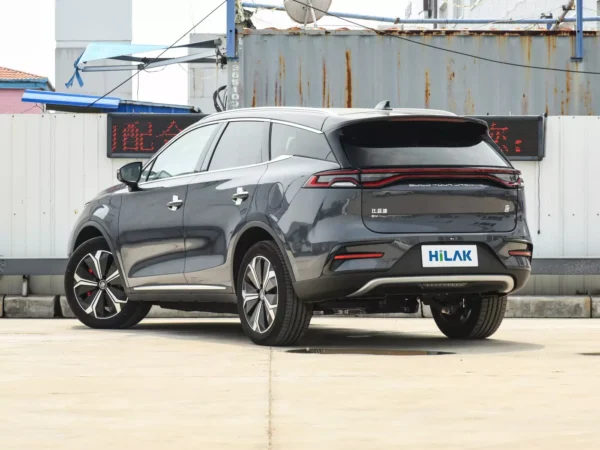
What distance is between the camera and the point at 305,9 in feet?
63.2

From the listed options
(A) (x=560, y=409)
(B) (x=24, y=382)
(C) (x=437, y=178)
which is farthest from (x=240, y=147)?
(A) (x=560, y=409)

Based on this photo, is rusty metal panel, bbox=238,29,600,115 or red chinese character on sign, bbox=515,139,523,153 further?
rusty metal panel, bbox=238,29,600,115

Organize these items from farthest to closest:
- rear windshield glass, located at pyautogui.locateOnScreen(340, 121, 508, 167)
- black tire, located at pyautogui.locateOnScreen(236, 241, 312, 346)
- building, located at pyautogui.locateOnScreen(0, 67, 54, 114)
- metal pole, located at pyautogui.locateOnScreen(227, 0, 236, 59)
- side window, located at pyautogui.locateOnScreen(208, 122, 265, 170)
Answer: building, located at pyautogui.locateOnScreen(0, 67, 54, 114), metal pole, located at pyautogui.locateOnScreen(227, 0, 236, 59), side window, located at pyautogui.locateOnScreen(208, 122, 265, 170), black tire, located at pyautogui.locateOnScreen(236, 241, 312, 346), rear windshield glass, located at pyautogui.locateOnScreen(340, 121, 508, 167)

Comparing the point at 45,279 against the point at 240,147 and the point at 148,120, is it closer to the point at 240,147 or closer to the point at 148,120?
the point at 148,120

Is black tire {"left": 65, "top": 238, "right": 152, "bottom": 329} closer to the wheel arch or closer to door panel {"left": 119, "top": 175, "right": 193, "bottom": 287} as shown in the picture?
door panel {"left": 119, "top": 175, "right": 193, "bottom": 287}

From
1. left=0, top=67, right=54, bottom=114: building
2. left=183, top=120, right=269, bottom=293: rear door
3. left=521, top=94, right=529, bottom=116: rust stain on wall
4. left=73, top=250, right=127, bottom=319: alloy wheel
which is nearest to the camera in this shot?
left=183, top=120, right=269, bottom=293: rear door

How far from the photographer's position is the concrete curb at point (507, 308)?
45.7ft

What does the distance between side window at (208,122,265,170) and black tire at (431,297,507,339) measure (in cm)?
186

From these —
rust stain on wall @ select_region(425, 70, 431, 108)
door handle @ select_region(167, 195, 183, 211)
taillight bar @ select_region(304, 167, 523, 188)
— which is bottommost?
door handle @ select_region(167, 195, 183, 211)

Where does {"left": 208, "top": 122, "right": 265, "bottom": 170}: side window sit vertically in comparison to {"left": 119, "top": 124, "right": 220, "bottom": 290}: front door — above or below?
above

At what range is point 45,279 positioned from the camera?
14641mm

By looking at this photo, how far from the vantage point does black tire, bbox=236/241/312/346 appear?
869 centimetres

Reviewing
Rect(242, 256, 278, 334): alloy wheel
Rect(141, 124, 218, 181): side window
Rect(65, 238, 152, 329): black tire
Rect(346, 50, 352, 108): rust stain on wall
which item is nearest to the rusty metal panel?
Rect(346, 50, 352, 108): rust stain on wall

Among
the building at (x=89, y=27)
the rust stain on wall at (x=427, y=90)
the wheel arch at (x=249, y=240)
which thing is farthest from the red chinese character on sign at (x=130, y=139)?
the building at (x=89, y=27)
